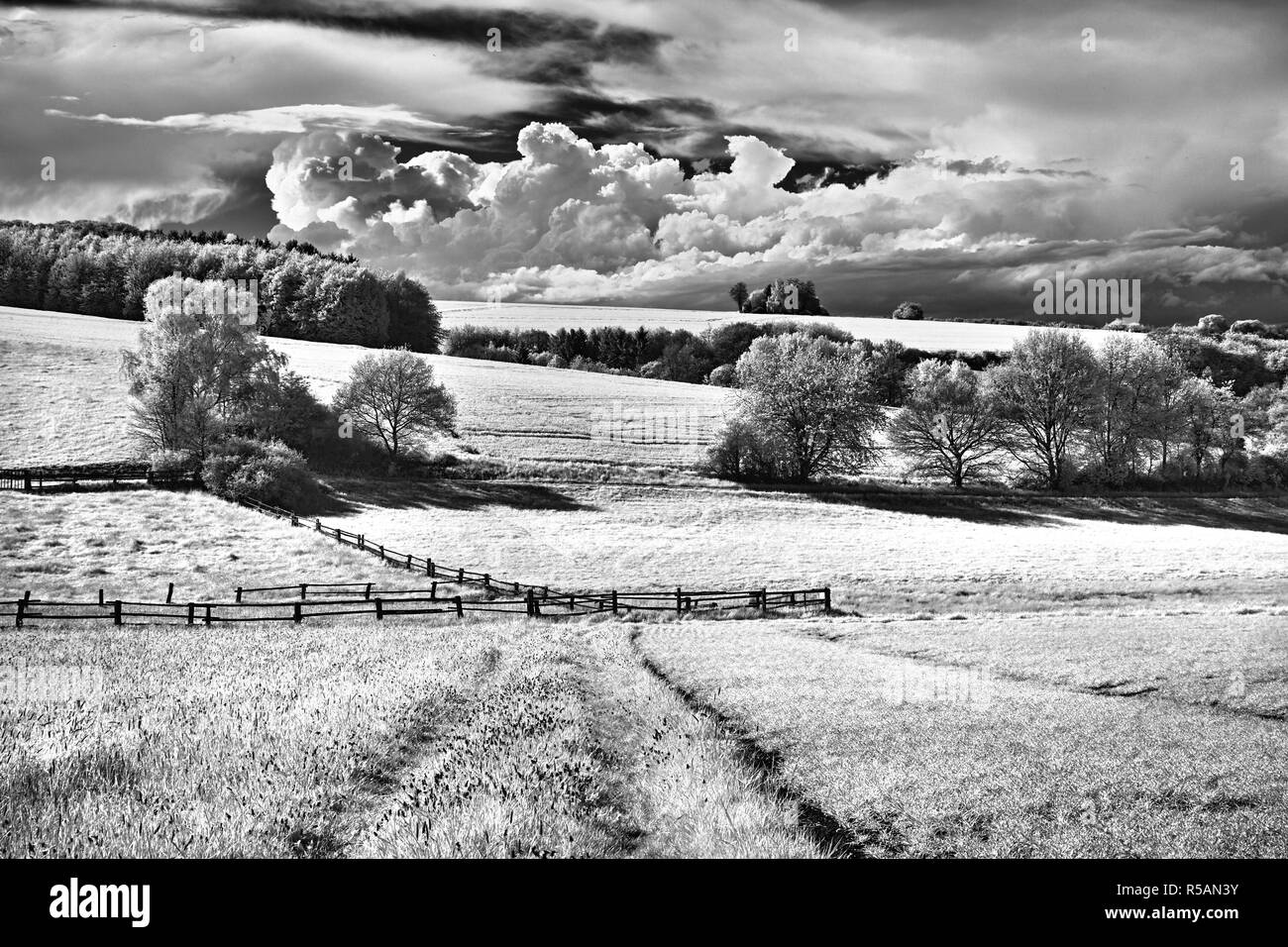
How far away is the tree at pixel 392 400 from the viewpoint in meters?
65.9

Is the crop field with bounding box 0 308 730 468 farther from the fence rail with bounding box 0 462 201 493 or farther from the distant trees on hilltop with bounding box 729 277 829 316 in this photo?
the distant trees on hilltop with bounding box 729 277 829 316

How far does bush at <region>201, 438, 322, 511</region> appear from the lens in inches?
2015

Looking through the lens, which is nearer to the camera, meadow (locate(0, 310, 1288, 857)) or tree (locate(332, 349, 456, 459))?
meadow (locate(0, 310, 1288, 857))

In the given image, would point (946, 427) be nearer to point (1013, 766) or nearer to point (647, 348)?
point (647, 348)

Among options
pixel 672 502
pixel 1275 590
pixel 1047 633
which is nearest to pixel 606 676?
pixel 1047 633

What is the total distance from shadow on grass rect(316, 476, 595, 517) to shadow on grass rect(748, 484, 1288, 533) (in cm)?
1812

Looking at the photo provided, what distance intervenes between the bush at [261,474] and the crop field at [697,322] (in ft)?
251

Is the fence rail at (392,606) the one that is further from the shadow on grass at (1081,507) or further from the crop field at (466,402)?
the crop field at (466,402)

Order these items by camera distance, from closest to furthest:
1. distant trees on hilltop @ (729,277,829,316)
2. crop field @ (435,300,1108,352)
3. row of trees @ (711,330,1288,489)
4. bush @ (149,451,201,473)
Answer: bush @ (149,451,201,473) < row of trees @ (711,330,1288,489) < crop field @ (435,300,1108,352) < distant trees on hilltop @ (729,277,829,316)

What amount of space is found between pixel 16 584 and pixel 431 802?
35.9m

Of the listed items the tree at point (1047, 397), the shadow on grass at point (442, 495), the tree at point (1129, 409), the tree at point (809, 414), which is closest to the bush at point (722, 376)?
the tree at point (809, 414)

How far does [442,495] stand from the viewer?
5906cm

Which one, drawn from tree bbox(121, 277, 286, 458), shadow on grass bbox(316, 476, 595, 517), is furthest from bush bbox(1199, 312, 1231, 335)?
tree bbox(121, 277, 286, 458)
